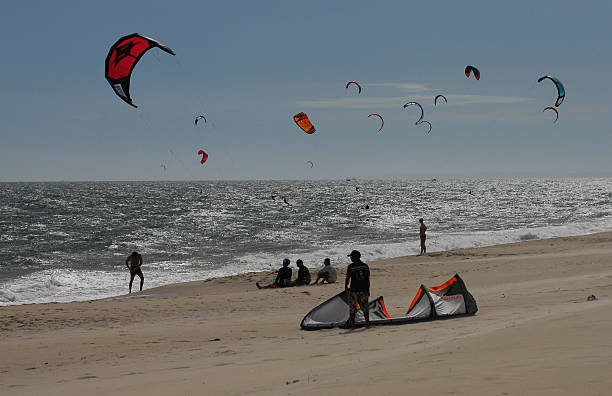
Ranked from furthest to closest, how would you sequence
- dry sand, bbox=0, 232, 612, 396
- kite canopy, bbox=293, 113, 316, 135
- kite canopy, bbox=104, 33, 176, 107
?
kite canopy, bbox=293, 113, 316, 135 < kite canopy, bbox=104, 33, 176, 107 < dry sand, bbox=0, 232, 612, 396

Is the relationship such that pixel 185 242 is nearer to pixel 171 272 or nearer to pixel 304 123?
pixel 171 272

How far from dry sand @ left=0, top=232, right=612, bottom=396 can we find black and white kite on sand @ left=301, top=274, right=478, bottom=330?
24 cm

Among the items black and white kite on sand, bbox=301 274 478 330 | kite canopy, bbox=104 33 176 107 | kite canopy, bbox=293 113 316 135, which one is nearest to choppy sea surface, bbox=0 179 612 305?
kite canopy, bbox=293 113 316 135

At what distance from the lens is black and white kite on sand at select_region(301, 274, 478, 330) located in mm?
8823

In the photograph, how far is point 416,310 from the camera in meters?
9.01

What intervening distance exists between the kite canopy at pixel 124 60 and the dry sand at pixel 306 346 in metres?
4.32

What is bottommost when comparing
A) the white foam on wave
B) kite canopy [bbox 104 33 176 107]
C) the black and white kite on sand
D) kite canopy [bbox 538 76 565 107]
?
the white foam on wave

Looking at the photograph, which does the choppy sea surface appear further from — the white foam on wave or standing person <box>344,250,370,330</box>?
standing person <box>344,250,370,330</box>

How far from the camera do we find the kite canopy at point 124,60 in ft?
34.7

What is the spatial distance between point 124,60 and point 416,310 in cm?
691

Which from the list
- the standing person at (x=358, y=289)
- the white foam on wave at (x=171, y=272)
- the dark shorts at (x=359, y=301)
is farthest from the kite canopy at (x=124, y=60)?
the white foam on wave at (x=171, y=272)

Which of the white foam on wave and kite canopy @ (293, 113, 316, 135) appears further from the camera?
kite canopy @ (293, 113, 316, 135)

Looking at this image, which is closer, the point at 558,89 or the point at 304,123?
the point at 558,89

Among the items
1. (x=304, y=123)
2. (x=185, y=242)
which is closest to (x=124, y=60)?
(x=304, y=123)
